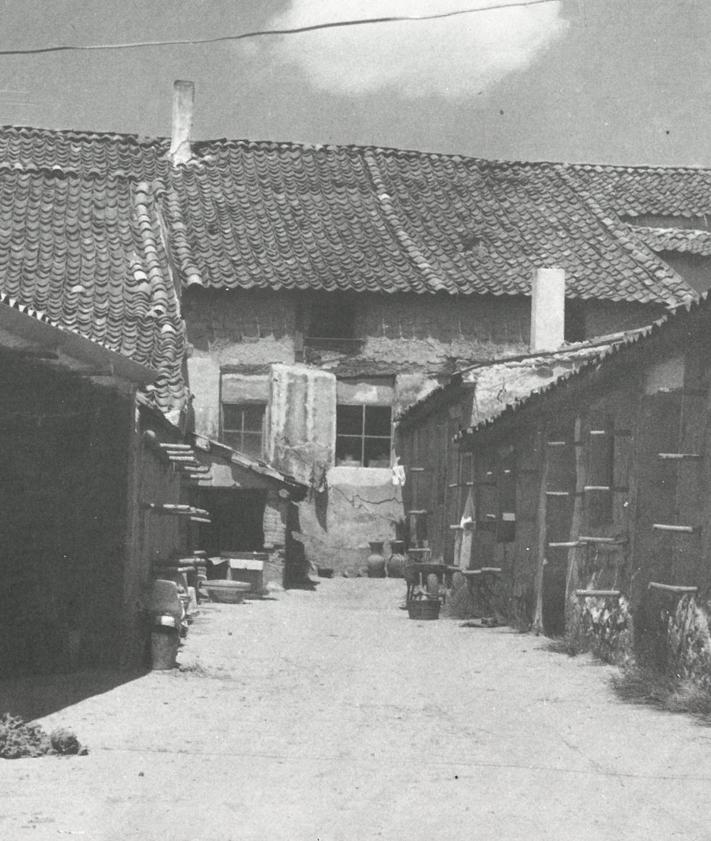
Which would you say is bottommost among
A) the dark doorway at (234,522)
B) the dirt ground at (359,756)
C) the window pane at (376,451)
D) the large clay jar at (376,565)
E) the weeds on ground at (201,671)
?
the weeds on ground at (201,671)

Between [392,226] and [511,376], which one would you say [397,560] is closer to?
[511,376]

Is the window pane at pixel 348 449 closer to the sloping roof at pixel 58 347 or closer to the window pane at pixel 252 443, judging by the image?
the window pane at pixel 252 443

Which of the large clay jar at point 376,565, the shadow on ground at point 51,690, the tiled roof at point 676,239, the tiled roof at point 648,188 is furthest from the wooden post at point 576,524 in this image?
the tiled roof at point 648,188

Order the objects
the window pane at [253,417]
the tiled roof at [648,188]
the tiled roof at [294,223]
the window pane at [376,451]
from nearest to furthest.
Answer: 1. the tiled roof at [294,223]
2. the window pane at [253,417]
3. the window pane at [376,451]
4. the tiled roof at [648,188]

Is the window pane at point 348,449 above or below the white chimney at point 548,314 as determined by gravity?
below

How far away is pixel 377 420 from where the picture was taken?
27.3 meters

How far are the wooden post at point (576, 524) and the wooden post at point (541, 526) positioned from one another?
711 millimetres

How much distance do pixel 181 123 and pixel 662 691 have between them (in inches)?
932

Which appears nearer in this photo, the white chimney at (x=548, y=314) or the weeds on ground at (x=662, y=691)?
the weeds on ground at (x=662, y=691)

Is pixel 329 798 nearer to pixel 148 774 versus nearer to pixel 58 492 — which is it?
pixel 148 774

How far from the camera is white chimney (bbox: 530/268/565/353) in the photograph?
2375cm

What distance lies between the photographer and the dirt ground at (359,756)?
6.23 m

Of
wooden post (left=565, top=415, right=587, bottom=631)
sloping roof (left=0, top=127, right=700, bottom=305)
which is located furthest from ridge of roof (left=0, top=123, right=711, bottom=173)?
wooden post (left=565, top=415, right=587, bottom=631)

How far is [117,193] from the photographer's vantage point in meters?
26.9
